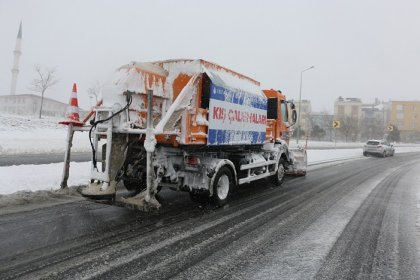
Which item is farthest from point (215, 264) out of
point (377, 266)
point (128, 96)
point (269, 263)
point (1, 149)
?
point (1, 149)

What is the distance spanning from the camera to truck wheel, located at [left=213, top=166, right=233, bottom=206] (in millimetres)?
7500

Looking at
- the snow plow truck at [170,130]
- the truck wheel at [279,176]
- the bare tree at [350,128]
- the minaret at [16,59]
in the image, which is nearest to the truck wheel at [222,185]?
the snow plow truck at [170,130]

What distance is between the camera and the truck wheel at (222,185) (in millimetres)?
7500

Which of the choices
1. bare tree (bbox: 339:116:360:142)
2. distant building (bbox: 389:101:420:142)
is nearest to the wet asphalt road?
bare tree (bbox: 339:116:360:142)

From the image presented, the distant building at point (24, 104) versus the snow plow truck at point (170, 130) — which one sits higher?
the distant building at point (24, 104)

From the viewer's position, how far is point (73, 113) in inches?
302

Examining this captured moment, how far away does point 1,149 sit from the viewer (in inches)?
764

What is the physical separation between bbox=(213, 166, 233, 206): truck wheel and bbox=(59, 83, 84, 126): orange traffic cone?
3.14 meters

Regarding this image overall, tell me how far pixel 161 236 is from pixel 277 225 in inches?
86.5

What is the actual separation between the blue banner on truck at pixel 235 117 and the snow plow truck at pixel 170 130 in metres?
0.02

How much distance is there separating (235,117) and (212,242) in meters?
3.48

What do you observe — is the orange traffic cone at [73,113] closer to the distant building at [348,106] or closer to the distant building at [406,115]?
the distant building at [406,115]

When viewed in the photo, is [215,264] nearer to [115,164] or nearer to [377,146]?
[115,164]

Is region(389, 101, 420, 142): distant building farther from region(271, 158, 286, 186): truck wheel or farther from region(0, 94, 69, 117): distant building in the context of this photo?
region(271, 158, 286, 186): truck wheel
